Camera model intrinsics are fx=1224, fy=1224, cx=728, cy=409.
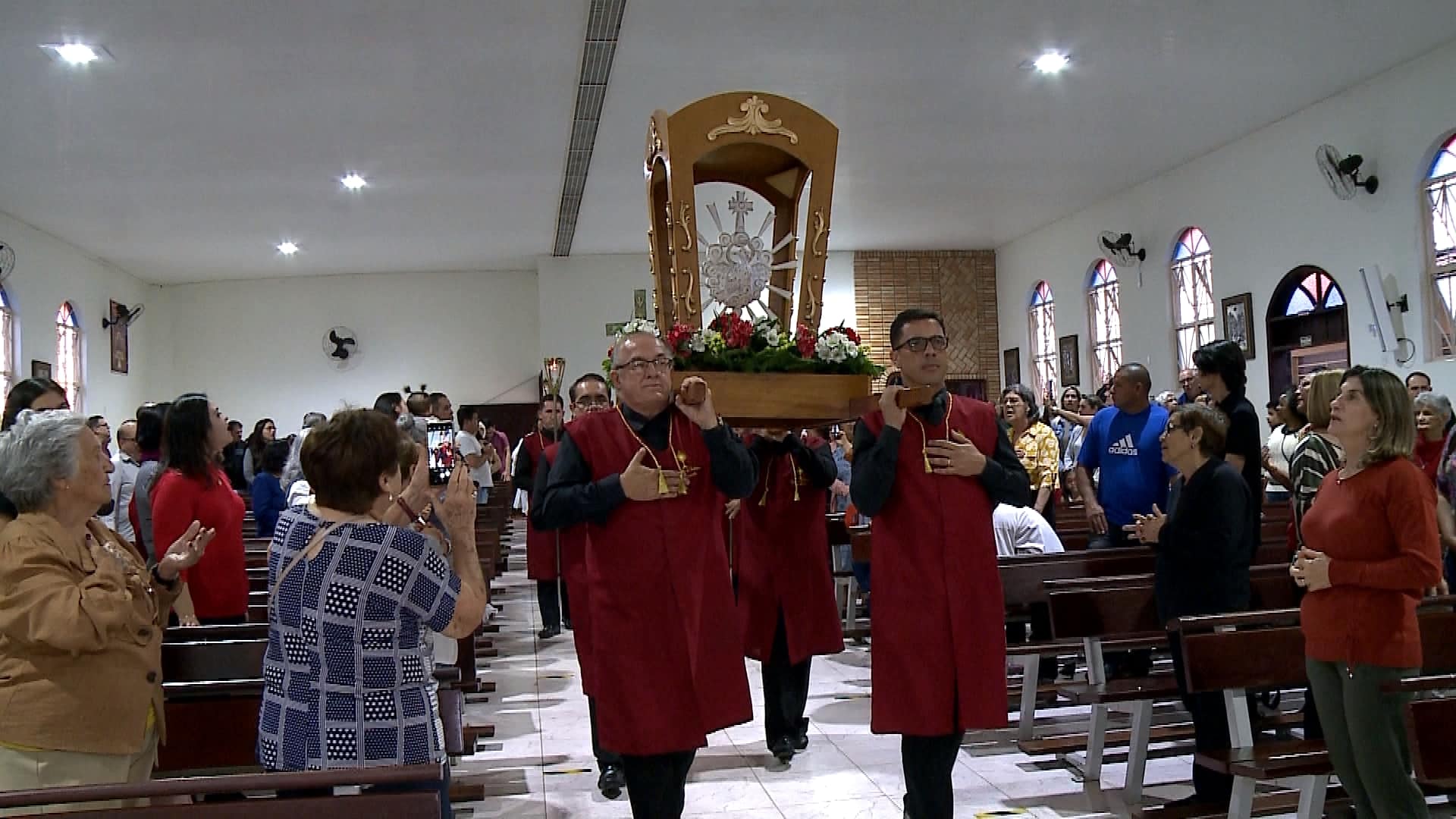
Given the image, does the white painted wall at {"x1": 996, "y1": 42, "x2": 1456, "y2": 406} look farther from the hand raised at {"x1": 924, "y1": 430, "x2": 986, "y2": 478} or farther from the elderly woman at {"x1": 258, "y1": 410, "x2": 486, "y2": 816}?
the elderly woman at {"x1": 258, "y1": 410, "x2": 486, "y2": 816}

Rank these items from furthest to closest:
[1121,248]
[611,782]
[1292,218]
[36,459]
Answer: [1121,248] < [1292,218] < [611,782] < [36,459]

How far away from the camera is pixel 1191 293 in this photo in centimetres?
1510

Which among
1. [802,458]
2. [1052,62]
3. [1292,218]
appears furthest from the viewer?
[1292,218]

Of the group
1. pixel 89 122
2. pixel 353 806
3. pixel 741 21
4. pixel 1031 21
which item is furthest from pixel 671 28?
pixel 353 806

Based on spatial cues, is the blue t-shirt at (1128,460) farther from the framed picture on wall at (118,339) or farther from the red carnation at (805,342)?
the framed picture on wall at (118,339)

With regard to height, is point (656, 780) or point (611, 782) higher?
point (656, 780)

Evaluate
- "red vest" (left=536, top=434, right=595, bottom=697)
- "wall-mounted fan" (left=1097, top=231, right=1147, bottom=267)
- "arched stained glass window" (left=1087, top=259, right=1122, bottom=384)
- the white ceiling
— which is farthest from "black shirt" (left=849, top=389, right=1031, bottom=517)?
"arched stained glass window" (left=1087, top=259, right=1122, bottom=384)

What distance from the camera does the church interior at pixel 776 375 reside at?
3277 mm

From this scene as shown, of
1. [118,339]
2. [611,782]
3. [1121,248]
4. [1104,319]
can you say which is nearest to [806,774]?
[611,782]

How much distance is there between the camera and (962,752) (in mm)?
5105

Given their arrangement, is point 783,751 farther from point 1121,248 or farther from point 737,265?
point 1121,248

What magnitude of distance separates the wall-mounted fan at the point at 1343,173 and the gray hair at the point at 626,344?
1021cm

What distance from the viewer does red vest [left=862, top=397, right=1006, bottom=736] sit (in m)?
3.33

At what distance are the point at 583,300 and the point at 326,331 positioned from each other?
16.2 feet
